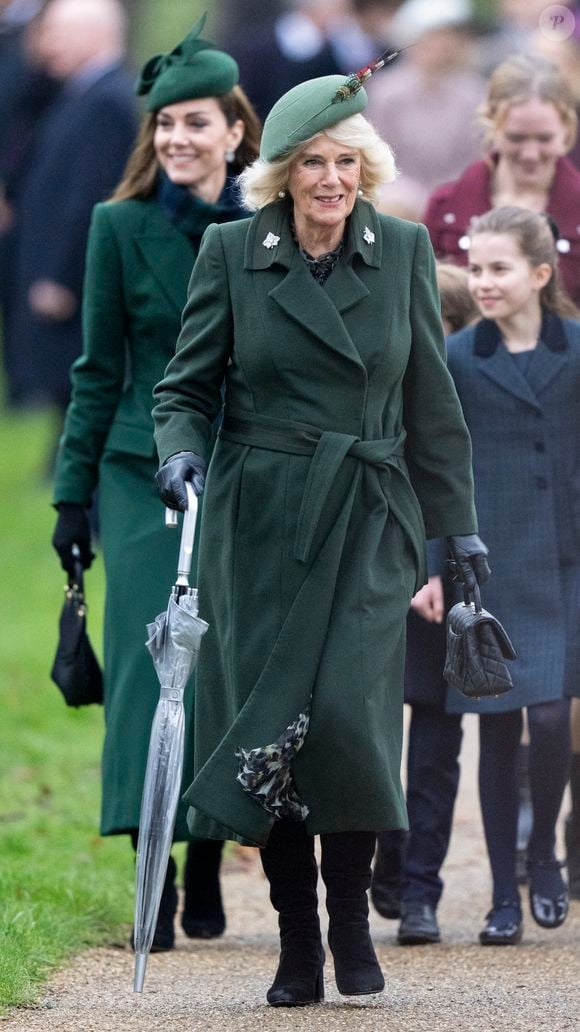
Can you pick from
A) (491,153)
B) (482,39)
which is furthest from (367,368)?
(482,39)

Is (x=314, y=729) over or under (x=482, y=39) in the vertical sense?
under

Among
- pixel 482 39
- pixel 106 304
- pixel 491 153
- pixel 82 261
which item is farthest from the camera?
pixel 482 39

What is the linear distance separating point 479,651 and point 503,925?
1.14 metres

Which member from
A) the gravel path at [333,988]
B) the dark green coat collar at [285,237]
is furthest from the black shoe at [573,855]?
the dark green coat collar at [285,237]

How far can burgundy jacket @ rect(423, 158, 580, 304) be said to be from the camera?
23.2 feet

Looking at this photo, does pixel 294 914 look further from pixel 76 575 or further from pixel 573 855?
pixel 573 855

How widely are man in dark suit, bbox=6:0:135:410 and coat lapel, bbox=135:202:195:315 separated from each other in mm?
5337

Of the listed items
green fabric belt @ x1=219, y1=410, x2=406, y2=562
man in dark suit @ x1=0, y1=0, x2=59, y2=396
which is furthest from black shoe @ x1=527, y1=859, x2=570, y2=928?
man in dark suit @ x1=0, y1=0, x2=59, y2=396

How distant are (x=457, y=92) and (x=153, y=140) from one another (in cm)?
453

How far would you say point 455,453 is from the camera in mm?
5477

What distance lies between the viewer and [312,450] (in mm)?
5297

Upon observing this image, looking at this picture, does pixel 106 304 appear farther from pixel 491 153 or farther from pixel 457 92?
pixel 457 92

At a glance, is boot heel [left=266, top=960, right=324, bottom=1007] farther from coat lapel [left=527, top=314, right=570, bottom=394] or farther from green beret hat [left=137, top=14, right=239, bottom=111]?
green beret hat [left=137, top=14, right=239, bottom=111]

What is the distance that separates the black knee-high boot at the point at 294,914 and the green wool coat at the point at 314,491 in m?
0.15
